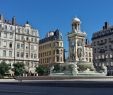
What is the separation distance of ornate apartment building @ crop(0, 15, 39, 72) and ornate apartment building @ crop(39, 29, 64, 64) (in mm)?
16412

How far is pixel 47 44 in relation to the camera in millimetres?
135750

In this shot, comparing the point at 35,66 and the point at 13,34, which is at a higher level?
the point at 13,34

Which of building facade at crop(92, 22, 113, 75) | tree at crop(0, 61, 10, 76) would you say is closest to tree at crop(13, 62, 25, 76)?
tree at crop(0, 61, 10, 76)

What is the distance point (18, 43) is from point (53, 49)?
25.1 m

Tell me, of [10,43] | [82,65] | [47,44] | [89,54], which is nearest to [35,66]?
[10,43]

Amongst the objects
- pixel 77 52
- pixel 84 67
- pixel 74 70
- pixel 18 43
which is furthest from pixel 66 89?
pixel 18 43

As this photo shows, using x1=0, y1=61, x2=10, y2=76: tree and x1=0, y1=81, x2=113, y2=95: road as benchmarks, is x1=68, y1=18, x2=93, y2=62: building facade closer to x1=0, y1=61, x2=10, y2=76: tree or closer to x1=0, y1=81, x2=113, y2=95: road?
x1=0, y1=61, x2=10, y2=76: tree

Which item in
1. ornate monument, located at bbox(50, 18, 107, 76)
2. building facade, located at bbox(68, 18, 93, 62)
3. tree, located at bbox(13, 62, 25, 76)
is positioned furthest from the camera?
tree, located at bbox(13, 62, 25, 76)

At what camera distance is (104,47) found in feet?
418

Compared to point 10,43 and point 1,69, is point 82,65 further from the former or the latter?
point 10,43

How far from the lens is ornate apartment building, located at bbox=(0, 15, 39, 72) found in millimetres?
104000

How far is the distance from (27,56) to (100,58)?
113 feet

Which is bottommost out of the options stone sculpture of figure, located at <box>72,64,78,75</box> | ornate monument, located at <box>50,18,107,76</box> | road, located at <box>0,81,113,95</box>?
road, located at <box>0,81,113,95</box>

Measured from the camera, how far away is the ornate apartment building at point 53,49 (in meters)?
130
